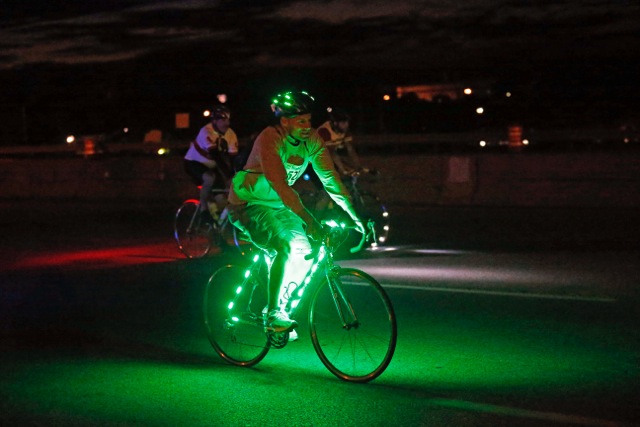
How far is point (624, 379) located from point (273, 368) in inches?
94.3

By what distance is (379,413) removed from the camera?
6.23m

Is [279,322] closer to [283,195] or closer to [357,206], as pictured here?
[283,195]

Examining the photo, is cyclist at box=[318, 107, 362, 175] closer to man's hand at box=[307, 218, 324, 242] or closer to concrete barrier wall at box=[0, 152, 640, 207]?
concrete barrier wall at box=[0, 152, 640, 207]

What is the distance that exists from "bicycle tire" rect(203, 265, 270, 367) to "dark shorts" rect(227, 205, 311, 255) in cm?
49

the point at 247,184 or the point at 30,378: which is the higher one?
the point at 247,184

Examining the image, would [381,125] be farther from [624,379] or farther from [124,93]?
[624,379]

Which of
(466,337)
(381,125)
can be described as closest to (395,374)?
(466,337)

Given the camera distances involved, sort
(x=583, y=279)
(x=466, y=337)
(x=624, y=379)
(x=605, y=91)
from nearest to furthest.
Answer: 1. (x=624, y=379)
2. (x=466, y=337)
3. (x=583, y=279)
4. (x=605, y=91)

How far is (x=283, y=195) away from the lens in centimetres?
692

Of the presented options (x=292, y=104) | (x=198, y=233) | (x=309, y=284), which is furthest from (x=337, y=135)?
(x=292, y=104)

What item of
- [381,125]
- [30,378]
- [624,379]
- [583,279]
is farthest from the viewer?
[381,125]

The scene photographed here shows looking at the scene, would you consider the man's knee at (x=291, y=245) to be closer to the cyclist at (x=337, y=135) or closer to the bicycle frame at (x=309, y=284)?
the bicycle frame at (x=309, y=284)

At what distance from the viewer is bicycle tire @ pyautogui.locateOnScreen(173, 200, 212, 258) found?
14.4m

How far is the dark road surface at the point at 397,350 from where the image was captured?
20.9 ft
